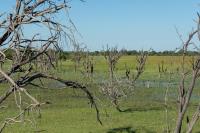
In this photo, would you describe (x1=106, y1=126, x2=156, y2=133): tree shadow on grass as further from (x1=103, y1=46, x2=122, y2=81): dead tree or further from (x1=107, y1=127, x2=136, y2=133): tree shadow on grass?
(x1=103, y1=46, x2=122, y2=81): dead tree

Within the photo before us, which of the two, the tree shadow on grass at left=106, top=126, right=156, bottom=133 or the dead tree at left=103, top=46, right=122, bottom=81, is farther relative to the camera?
the dead tree at left=103, top=46, right=122, bottom=81

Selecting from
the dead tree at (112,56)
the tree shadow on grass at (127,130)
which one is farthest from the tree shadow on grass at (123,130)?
the dead tree at (112,56)

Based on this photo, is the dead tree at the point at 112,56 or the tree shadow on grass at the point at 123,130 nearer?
the tree shadow on grass at the point at 123,130

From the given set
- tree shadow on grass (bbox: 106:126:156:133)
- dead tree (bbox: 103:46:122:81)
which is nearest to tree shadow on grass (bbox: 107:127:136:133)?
tree shadow on grass (bbox: 106:126:156:133)

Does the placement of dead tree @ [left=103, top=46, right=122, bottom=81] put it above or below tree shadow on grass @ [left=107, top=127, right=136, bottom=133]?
above

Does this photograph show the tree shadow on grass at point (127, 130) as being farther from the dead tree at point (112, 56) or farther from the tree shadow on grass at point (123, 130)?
the dead tree at point (112, 56)

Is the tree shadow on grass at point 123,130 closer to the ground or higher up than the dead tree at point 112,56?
closer to the ground

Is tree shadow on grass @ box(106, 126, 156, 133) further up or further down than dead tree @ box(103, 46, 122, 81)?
further down

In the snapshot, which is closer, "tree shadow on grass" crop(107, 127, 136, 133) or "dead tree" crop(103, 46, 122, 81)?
"tree shadow on grass" crop(107, 127, 136, 133)

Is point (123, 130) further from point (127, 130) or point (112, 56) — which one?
point (112, 56)

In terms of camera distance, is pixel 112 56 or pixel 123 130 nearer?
pixel 123 130

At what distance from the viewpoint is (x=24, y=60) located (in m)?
5.88

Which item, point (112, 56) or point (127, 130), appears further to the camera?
point (112, 56)

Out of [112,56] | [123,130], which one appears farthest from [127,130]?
[112,56]
